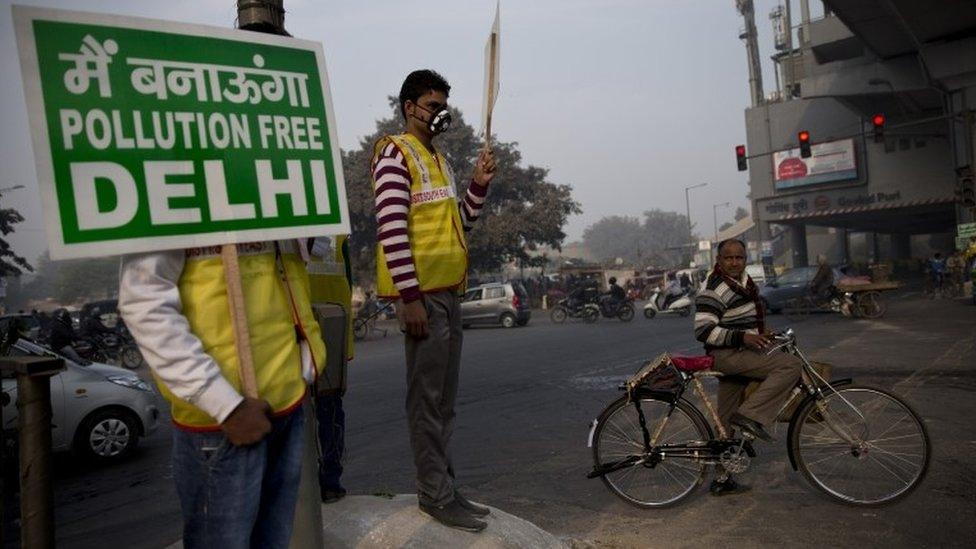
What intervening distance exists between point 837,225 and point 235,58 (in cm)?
5191

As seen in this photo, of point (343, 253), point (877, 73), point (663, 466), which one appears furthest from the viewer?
point (877, 73)

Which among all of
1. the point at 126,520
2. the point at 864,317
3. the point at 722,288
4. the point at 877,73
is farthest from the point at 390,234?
the point at 877,73

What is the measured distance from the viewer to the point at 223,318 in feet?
6.30

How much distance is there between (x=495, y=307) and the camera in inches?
976

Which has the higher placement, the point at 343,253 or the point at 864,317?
the point at 343,253

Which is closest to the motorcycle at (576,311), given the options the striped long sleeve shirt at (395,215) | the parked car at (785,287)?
the parked car at (785,287)

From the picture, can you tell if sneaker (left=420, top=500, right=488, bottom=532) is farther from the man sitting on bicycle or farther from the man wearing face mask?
the man sitting on bicycle

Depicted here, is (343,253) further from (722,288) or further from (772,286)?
(772,286)

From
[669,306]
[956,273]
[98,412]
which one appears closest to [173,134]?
[98,412]

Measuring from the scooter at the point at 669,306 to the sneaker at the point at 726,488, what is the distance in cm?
1918

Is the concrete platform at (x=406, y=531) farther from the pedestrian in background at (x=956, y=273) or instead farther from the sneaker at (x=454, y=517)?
the pedestrian in background at (x=956, y=273)

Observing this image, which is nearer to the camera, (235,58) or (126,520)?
(235,58)

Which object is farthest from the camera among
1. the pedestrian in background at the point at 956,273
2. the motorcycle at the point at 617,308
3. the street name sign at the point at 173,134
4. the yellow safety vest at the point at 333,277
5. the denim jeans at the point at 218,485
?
the motorcycle at the point at 617,308

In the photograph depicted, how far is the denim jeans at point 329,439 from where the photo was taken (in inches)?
148
